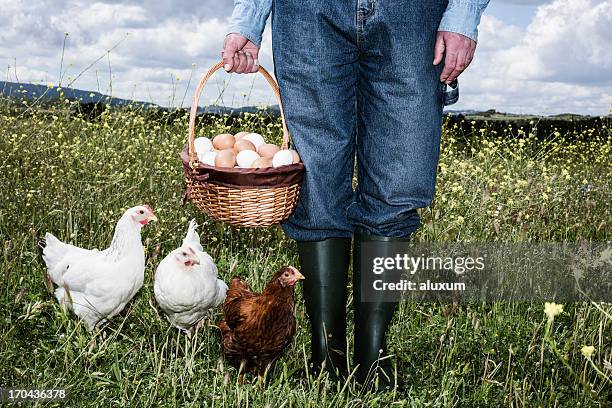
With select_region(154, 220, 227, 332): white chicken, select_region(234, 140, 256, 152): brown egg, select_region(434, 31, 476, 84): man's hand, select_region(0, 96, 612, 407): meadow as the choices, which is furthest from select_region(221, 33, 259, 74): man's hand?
select_region(0, 96, 612, 407): meadow

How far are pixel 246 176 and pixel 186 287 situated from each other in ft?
2.53

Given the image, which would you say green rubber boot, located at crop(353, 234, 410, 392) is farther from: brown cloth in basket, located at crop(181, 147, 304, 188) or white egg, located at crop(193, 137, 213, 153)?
white egg, located at crop(193, 137, 213, 153)

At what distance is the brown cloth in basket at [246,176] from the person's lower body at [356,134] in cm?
16

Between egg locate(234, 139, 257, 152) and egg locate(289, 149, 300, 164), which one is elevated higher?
egg locate(234, 139, 257, 152)

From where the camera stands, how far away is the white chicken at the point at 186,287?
3078mm

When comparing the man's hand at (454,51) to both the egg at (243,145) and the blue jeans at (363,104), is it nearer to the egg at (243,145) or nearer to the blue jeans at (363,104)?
the blue jeans at (363,104)

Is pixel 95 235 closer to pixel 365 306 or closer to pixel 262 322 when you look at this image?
pixel 262 322

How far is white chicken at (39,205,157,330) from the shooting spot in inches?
127

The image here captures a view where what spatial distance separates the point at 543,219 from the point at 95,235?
105 inches

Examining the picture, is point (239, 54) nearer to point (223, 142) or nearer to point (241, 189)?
point (223, 142)

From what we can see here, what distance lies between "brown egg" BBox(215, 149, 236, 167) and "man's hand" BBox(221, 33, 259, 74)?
324 mm

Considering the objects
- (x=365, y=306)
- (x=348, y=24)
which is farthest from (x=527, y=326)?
(x=348, y=24)

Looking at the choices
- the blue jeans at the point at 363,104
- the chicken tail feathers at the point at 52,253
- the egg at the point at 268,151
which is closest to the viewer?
the blue jeans at the point at 363,104

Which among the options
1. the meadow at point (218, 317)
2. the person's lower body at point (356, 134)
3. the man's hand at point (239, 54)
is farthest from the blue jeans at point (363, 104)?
the meadow at point (218, 317)
